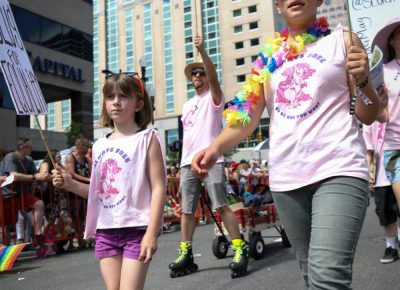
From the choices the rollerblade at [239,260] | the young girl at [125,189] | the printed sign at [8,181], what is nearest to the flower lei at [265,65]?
the young girl at [125,189]

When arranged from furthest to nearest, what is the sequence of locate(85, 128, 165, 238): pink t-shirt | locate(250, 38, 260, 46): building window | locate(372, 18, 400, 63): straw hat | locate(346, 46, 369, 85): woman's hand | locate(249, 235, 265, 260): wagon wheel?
1. locate(250, 38, 260, 46): building window
2. locate(249, 235, 265, 260): wagon wheel
3. locate(372, 18, 400, 63): straw hat
4. locate(85, 128, 165, 238): pink t-shirt
5. locate(346, 46, 369, 85): woman's hand

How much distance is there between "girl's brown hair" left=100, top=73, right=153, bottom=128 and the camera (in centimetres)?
283

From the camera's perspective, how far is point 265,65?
2512 millimetres

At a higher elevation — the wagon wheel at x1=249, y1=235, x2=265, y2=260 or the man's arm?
the man's arm

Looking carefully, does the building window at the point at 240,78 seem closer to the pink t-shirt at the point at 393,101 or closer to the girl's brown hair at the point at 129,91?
the pink t-shirt at the point at 393,101

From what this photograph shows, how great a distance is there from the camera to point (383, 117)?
3822 millimetres

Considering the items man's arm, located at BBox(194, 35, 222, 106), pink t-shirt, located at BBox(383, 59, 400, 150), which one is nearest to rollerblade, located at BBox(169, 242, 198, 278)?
man's arm, located at BBox(194, 35, 222, 106)

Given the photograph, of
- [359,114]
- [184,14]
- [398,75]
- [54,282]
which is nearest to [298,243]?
[359,114]

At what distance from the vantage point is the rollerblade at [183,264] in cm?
458

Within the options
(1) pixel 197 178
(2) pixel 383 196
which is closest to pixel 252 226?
(1) pixel 197 178

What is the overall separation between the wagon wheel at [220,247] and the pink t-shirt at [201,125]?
1244 mm

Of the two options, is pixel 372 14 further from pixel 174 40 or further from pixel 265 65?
pixel 174 40

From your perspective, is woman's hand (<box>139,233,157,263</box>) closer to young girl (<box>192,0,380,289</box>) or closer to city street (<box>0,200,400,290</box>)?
young girl (<box>192,0,380,289</box>)

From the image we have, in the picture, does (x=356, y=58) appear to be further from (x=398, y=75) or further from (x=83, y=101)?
(x=83, y=101)
